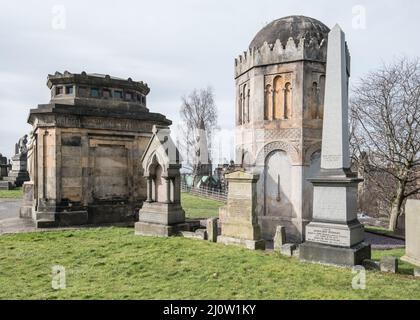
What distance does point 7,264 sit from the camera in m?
8.01

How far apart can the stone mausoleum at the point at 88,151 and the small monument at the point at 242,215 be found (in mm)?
5687

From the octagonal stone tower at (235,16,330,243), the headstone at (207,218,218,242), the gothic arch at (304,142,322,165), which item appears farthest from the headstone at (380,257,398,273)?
the gothic arch at (304,142,322,165)

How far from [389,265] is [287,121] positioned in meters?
8.30

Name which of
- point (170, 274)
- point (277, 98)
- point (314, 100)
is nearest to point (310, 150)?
point (314, 100)

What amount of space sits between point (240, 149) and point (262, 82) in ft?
11.2

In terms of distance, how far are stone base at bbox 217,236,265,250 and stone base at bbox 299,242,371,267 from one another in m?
1.61

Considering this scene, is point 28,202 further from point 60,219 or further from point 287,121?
point 287,121

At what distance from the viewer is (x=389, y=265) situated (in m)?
7.40

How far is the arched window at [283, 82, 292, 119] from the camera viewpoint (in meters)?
14.6

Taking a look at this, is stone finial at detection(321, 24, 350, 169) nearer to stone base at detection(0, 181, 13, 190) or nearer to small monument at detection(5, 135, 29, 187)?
stone base at detection(0, 181, 13, 190)

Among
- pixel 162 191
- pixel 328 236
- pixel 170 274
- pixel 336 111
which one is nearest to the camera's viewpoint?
pixel 170 274

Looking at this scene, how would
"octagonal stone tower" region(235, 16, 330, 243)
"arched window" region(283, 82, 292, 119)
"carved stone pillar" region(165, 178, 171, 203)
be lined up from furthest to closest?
"arched window" region(283, 82, 292, 119) < "octagonal stone tower" region(235, 16, 330, 243) < "carved stone pillar" region(165, 178, 171, 203)
